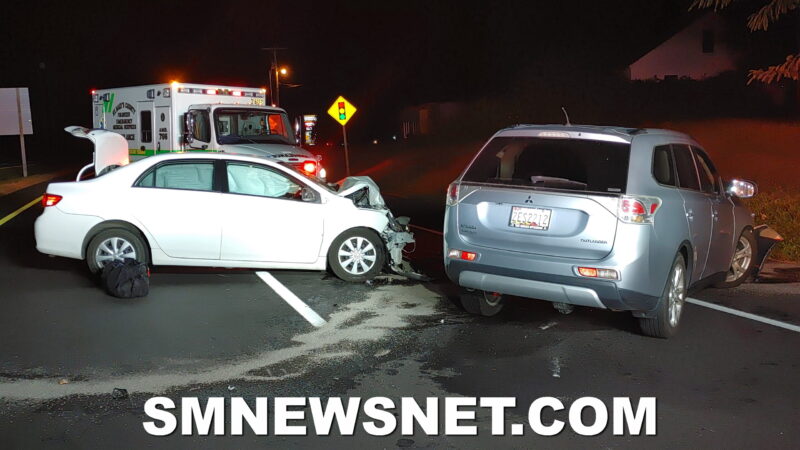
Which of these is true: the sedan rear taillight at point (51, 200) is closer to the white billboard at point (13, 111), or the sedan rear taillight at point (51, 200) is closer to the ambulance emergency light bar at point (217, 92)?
the ambulance emergency light bar at point (217, 92)

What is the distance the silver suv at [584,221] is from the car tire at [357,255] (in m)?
2.25

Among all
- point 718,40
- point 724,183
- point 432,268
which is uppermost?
point 718,40

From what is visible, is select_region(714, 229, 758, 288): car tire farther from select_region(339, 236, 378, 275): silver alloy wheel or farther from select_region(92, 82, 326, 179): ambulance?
select_region(92, 82, 326, 179): ambulance

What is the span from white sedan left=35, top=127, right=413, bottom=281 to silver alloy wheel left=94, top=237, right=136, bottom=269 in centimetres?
1

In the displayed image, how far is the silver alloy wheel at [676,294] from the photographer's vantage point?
23.9 ft

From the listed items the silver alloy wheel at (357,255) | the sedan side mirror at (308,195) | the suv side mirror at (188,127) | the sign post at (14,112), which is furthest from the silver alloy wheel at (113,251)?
the sign post at (14,112)

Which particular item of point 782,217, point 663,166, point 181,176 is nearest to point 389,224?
point 181,176

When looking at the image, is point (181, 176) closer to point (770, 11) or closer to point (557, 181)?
point (557, 181)

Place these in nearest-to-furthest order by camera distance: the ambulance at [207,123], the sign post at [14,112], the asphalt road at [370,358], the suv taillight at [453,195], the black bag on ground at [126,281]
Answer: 1. the asphalt road at [370,358]
2. the suv taillight at [453,195]
3. the black bag on ground at [126,281]
4. the ambulance at [207,123]
5. the sign post at [14,112]

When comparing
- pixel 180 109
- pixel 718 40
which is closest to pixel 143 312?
pixel 180 109

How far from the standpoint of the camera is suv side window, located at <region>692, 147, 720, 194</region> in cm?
822

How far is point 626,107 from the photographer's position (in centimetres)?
3994

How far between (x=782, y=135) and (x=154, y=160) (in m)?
25.7

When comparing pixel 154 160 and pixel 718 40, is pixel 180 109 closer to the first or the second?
pixel 154 160
